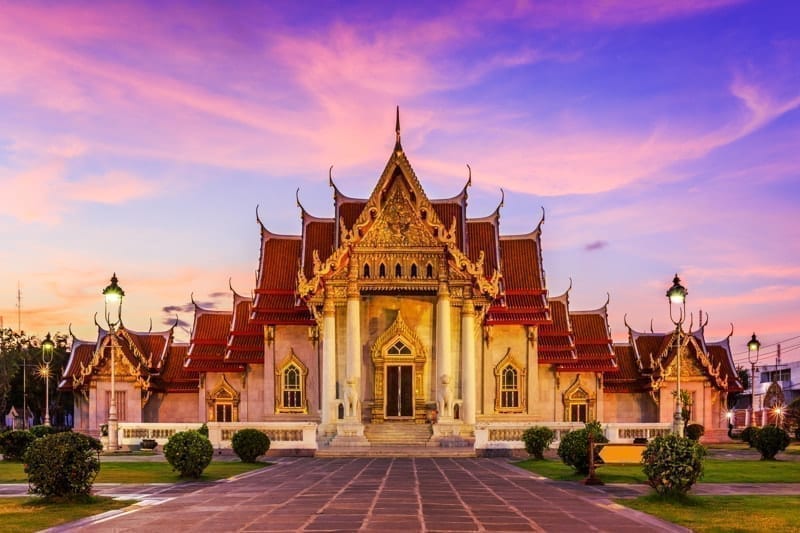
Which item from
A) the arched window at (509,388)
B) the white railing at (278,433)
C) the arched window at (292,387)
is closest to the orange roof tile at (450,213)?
the arched window at (509,388)

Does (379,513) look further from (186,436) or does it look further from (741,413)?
(741,413)

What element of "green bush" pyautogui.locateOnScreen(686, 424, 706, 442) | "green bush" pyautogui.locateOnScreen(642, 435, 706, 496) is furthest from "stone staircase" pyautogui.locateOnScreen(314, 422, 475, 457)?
"green bush" pyautogui.locateOnScreen(642, 435, 706, 496)

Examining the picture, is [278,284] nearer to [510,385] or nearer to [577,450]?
[510,385]

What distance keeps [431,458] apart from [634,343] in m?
22.4

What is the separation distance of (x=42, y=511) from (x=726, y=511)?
12.9 meters

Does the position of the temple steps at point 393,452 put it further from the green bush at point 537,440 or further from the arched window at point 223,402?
the arched window at point 223,402

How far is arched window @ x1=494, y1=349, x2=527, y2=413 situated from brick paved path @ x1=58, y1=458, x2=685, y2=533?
69.6 feet

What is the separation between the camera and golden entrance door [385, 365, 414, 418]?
4506cm

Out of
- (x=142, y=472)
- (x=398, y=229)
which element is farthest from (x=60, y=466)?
(x=398, y=229)

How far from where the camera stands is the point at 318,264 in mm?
42500

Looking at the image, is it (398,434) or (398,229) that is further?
(398,229)

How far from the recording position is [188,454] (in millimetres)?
25125

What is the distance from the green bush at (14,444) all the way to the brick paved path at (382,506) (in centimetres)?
1224

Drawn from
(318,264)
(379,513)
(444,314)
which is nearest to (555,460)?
(444,314)
